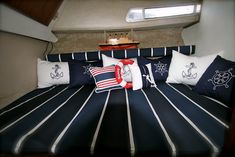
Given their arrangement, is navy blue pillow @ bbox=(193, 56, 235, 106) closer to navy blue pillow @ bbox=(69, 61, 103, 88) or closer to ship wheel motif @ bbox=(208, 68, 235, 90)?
ship wheel motif @ bbox=(208, 68, 235, 90)

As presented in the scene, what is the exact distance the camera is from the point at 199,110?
1.01m

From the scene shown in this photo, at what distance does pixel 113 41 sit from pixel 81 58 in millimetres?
643

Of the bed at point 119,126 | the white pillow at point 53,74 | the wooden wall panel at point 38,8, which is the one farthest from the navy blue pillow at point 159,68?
the wooden wall panel at point 38,8

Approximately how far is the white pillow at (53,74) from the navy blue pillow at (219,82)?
4.84 ft

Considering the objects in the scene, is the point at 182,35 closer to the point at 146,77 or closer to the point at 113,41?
the point at 113,41

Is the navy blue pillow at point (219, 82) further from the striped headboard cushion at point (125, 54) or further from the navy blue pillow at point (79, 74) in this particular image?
the navy blue pillow at point (79, 74)

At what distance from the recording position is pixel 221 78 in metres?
1.18

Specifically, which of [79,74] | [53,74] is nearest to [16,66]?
[53,74]

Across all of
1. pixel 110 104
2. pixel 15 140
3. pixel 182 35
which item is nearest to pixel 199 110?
pixel 110 104

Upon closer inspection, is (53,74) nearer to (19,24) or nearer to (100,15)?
(19,24)

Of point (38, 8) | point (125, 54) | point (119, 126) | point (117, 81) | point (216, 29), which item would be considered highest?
point (38, 8)

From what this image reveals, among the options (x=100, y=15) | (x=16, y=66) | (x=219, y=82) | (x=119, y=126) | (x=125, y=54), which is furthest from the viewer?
(x=100, y=15)

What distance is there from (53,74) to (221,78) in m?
1.74

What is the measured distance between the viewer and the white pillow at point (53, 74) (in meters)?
1.86
